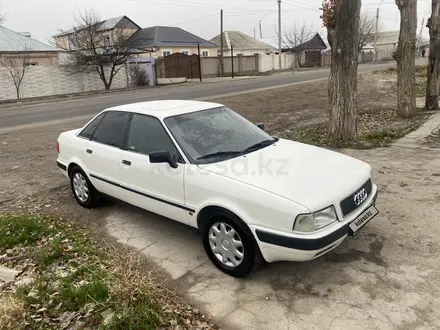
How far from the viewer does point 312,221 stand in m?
3.05

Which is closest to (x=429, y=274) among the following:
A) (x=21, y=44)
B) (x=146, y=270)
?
(x=146, y=270)

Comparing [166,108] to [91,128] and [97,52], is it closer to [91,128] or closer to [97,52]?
[91,128]

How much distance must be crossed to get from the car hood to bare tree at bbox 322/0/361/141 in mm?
3998

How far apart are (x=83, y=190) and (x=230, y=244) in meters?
2.70

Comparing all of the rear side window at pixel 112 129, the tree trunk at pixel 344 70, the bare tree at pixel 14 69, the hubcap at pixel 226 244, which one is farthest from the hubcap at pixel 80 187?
the bare tree at pixel 14 69

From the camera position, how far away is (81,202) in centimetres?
535

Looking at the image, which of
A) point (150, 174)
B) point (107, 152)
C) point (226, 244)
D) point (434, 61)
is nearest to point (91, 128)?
point (107, 152)

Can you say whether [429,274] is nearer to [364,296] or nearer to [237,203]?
[364,296]

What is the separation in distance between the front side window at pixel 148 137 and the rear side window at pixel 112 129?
0.60ft

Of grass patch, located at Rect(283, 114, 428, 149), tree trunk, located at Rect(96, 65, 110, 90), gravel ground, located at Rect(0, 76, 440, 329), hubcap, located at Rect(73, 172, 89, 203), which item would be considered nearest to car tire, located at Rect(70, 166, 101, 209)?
hubcap, located at Rect(73, 172, 89, 203)

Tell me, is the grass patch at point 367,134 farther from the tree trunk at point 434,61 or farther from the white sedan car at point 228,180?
the white sedan car at point 228,180

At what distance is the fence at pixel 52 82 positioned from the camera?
2582cm

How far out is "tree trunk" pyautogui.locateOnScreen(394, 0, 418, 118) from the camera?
1031 cm

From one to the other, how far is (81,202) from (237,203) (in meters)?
2.94
